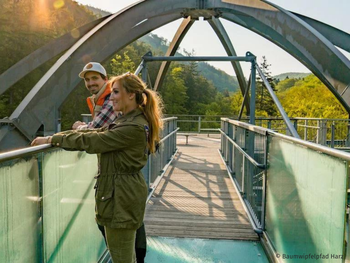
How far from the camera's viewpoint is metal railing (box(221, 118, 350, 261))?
5.47 ft

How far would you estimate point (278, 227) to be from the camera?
285 centimetres

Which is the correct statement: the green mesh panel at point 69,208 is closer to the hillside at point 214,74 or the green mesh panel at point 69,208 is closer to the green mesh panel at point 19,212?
the green mesh panel at point 19,212

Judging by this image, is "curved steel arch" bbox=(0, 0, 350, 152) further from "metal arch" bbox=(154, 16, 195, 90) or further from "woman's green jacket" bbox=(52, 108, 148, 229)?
"metal arch" bbox=(154, 16, 195, 90)

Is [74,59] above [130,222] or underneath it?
above

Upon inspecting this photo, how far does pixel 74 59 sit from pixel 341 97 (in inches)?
248

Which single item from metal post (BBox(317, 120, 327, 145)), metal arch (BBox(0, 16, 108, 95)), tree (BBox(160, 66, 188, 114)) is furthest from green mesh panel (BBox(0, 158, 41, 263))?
tree (BBox(160, 66, 188, 114))

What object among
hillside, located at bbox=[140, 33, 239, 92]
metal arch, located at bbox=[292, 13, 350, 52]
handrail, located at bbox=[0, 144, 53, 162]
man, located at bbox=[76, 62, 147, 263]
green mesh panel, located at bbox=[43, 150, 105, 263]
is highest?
hillside, located at bbox=[140, 33, 239, 92]

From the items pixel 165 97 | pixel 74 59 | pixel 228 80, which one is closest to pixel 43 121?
pixel 74 59

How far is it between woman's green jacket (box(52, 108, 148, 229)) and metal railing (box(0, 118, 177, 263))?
0.22 meters

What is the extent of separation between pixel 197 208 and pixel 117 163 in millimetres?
3156

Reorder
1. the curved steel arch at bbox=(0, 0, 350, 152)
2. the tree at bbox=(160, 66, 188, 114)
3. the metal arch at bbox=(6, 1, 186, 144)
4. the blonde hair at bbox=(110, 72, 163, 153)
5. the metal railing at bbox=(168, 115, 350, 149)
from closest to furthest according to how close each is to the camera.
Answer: the blonde hair at bbox=(110, 72, 163, 153)
the metal arch at bbox=(6, 1, 186, 144)
the curved steel arch at bbox=(0, 0, 350, 152)
the metal railing at bbox=(168, 115, 350, 149)
the tree at bbox=(160, 66, 188, 114)

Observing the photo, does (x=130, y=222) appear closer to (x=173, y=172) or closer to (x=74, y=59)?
(x=173, y=172)

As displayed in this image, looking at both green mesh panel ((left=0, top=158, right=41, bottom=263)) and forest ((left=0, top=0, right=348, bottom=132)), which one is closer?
green mesh panel ((left=0, top=158, right=41, bottom=263))

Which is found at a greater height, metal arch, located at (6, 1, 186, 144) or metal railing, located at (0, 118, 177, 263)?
metal arch, located at (6, 1, 186, 144)
